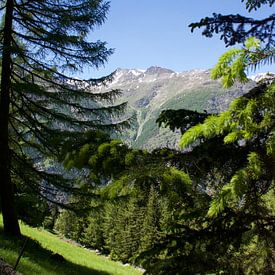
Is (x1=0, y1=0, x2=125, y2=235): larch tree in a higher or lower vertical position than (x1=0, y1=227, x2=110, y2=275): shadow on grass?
higher

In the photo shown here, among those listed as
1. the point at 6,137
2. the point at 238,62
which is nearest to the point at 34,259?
the point at 6,137

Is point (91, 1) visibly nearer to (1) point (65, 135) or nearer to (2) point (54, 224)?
(1) point (65, 135)

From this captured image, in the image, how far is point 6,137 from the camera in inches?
595

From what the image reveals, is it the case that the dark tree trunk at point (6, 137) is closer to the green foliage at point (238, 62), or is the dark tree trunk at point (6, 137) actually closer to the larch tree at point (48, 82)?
the larch tree at point (48, 82)

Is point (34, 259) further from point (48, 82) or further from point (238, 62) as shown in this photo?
point (238, 62)

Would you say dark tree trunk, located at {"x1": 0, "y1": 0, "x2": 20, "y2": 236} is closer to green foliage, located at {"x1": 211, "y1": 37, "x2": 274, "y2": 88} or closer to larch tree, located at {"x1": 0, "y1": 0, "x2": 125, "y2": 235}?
larch tree, located at {"x1": 0, "y1": 0, "x2": 125, "y2": 235}

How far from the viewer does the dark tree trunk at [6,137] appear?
14.7 meters

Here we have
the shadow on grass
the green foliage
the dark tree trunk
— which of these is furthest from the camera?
the dark tree trunk

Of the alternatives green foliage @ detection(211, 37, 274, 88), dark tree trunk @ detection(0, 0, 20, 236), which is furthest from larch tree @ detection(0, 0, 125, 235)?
green foliage @ detection(211, 37, 274, 88)

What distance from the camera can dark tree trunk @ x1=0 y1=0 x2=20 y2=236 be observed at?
1473cm

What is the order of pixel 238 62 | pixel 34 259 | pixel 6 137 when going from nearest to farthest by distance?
pixel 238 62
pixel 34 259
pixel 6 137

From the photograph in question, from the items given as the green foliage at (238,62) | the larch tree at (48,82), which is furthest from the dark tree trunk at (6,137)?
the green foliage at (238,62)

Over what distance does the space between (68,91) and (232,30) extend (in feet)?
36.2

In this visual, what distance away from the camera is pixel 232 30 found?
18.7 feet
